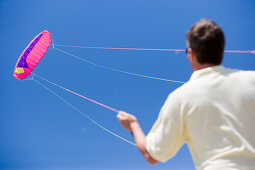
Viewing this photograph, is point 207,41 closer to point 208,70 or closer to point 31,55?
point 208,70

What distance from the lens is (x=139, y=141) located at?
1.34m

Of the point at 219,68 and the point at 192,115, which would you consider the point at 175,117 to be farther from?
the point at 219,68

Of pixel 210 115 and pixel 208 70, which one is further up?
pixel 208 70

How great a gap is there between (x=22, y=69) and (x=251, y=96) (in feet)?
22.0

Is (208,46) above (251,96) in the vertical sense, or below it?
above

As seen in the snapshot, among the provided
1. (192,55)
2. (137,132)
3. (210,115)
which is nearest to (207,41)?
(192,55)

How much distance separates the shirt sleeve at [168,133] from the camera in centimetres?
121

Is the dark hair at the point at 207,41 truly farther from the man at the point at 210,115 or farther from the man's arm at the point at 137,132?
the man's arm at the point at 137,132

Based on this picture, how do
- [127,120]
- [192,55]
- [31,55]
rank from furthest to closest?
[31,55] → [127,120] → [192,55]

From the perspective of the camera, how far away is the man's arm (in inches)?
51.6

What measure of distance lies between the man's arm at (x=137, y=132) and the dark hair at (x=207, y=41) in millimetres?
433

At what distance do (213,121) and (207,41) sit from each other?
1.11 feet

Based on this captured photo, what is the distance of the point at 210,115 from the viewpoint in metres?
1.17

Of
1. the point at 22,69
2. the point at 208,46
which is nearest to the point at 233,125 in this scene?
the point at 208,46
